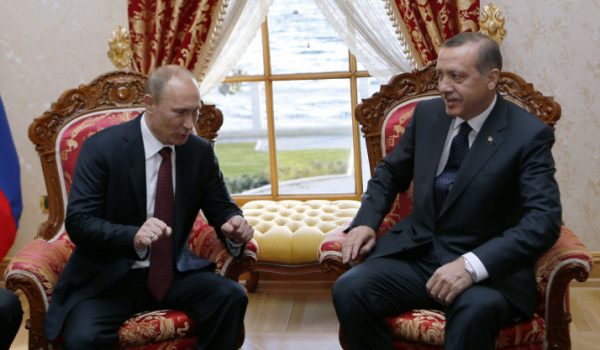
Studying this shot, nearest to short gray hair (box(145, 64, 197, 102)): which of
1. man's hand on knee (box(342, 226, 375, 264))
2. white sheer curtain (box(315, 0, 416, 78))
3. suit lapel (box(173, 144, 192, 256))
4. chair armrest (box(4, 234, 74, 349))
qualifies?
suit lapel (box(173, 144, 192, 256))

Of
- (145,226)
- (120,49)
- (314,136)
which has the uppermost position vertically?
(120,49)

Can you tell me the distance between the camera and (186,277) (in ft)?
10.2

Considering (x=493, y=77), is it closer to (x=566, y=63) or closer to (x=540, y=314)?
(x=540, y=314)

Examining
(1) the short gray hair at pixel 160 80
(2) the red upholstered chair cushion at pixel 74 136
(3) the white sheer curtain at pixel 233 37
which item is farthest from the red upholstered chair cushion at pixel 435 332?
(3) the white sheer curtain at pixel 233 37

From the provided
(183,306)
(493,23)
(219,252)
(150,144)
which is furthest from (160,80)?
(493,23)

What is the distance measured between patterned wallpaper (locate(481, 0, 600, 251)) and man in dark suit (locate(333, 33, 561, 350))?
132 centimetres

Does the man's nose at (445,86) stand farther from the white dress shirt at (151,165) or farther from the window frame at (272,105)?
the window frame at (272,105)

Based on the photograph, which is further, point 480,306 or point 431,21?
point 431,21

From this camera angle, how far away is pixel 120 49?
171 inches

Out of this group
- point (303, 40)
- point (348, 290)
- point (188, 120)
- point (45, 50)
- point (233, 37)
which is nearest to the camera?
point (348, 290)

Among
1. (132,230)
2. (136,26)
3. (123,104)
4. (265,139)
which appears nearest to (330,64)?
(265,139)

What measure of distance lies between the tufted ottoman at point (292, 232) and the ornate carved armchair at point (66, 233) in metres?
0.66

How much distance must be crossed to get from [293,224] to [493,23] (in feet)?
4.49

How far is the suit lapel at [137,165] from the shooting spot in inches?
121
